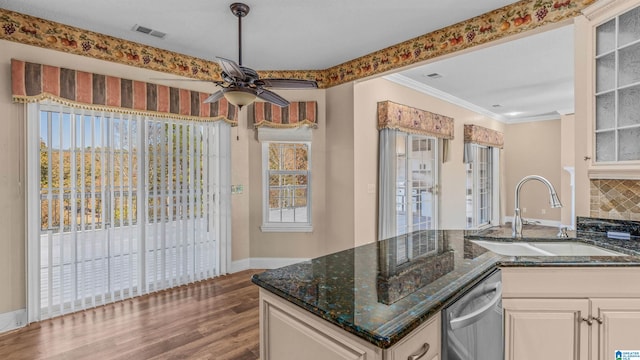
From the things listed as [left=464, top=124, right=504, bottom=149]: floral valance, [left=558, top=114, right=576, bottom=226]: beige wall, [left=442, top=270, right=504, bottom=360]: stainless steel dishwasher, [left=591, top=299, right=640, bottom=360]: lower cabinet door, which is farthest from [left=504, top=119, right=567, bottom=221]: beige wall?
[left=442, top=270, right=504, bottom=360]: stainless steel dishwasher

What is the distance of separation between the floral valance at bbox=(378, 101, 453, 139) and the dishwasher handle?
294 centimetres

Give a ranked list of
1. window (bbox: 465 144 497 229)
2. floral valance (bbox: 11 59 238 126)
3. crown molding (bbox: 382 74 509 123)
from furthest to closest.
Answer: window (bbox: 465 144 497 229) < crown molding (bbox: 382 74 509 123) < floral valance (bbox: 11 59 238 126)

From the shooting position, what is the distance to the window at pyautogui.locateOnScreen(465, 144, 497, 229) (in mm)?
6609

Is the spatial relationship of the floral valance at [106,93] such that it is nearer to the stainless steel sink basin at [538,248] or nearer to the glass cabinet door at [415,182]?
the glass cabinet door at [415,182]

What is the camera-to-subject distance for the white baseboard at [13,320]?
275 centimetres

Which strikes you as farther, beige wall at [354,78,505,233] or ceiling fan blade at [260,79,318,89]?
beige wall at [354,78,505,233]

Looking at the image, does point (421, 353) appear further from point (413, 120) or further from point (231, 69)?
point (413, 120)

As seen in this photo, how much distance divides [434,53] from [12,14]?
3.81m

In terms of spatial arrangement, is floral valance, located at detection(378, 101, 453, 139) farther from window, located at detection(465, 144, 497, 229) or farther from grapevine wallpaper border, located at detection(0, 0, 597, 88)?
window, located at detection(465, 144, 497, 229)

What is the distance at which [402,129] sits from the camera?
452 centimetres

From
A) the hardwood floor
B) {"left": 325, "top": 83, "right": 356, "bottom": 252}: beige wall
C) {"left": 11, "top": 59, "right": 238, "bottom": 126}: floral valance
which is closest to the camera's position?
the hardwood floor

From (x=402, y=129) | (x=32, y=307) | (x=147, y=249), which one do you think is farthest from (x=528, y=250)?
(x=32, y=307)

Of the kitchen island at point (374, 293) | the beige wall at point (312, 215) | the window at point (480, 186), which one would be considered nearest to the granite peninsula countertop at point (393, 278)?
the kitchen island at point (374, 293)

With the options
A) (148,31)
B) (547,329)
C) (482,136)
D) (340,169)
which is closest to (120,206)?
(148,31)
